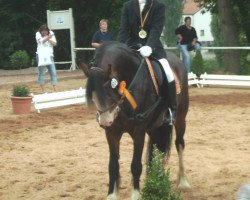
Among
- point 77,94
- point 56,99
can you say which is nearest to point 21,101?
point 56,99

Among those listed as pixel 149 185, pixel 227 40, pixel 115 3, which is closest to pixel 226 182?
pixel 149 185

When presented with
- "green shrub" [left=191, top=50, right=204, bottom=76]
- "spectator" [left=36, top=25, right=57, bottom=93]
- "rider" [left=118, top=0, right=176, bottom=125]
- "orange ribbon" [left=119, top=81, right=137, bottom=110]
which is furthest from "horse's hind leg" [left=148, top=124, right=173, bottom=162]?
"green shrub" [left=191, top=50, right=204, bottom=76]

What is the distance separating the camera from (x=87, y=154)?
748 cm

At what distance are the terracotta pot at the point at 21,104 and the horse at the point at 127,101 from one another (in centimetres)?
599

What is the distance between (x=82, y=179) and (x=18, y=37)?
1995 centimetres

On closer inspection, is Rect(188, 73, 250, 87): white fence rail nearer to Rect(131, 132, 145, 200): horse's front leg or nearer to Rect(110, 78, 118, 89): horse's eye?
Rect(131, 132, 145, 200): horse's front leg

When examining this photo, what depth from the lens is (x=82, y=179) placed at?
243 inches

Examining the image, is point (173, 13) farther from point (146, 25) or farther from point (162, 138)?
point (146, 25)

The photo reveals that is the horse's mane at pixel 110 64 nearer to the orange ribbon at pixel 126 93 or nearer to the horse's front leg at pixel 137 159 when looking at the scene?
the orange ribbon at pixel 126 93

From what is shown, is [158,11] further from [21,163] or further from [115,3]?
[115,3]

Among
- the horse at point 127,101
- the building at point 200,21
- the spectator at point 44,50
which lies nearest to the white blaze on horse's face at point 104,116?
the horse at point 127,101

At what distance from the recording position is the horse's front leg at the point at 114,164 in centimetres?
509

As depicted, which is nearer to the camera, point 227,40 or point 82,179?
point 82,179

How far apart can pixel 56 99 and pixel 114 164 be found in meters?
7.05
